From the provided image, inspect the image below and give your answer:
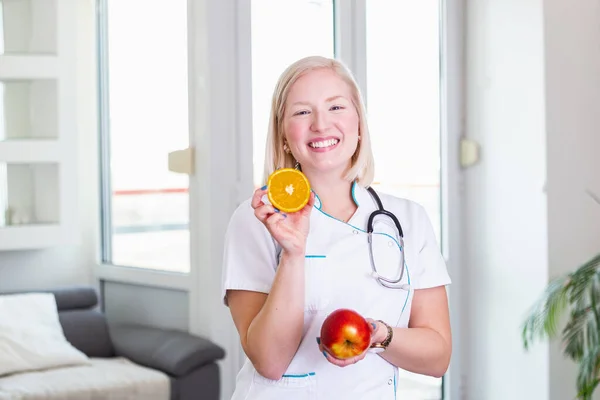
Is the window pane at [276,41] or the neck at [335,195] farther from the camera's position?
the window pane at [276,41]

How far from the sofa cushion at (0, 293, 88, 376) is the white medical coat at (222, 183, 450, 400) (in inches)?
77.9

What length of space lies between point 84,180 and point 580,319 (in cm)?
219

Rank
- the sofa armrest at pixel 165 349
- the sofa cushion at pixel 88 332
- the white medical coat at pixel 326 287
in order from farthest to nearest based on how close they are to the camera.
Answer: the sofa cushion at pixel 88 332 → the sofa armrest at pixel 165 349 → the white medical coat at pixel 326 287

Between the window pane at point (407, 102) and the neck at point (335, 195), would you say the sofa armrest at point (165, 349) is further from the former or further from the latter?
the neck at point (335, 195)

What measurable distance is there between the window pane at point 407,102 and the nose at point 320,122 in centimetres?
226

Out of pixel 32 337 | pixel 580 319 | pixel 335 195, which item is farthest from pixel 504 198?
pixel 335 195

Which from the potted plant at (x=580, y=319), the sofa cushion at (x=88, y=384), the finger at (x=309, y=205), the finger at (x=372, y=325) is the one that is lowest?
the sofa cushion at (x=88, y=384)

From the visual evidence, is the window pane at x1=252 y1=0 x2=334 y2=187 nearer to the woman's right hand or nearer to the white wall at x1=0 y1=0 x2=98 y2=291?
the white wall at x1=0 y1=0 x2=98 y2=291

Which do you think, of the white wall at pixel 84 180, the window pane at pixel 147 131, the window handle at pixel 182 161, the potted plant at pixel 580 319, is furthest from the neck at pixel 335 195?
the white wall at pixel 84 180

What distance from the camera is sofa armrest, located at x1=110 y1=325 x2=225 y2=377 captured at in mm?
3100

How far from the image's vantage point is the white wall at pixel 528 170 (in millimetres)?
3275

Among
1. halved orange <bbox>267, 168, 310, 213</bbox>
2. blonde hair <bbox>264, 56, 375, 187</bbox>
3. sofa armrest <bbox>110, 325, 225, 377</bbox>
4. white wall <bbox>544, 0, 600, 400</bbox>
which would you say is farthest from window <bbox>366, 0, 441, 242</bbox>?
halved orange <bbox>267, 168, 310, 213</bbox>

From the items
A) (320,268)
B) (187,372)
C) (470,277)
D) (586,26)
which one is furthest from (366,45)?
(320,268)

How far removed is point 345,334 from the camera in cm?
118
